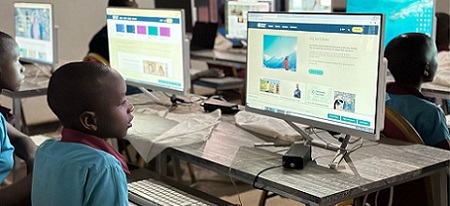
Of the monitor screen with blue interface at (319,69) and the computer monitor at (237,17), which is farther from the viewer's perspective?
the computer monitor at (237,17)

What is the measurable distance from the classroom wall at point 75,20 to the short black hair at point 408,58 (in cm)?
134

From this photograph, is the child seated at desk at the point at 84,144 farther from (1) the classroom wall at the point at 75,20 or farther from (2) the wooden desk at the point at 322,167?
(1) the classroom wall at the point at 75,20

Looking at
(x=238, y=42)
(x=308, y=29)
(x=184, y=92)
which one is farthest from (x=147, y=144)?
(x=238, y=42)

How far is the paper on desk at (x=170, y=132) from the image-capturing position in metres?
2.19

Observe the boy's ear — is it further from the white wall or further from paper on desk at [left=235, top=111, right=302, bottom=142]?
the white wall

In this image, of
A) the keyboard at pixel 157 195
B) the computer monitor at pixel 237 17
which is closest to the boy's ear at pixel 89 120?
the keyboard at pixel 157 195

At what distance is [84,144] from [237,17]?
3.63 m

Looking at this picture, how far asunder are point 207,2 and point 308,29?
386 cm

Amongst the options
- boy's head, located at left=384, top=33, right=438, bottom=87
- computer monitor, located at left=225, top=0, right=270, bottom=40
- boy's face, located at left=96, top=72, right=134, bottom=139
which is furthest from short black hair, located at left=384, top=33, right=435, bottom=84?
computer monitor, located at left=225, top=0, right=270, bottom=40

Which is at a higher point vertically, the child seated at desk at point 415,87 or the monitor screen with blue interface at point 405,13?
the monitor screen with blue interface at point 405,13

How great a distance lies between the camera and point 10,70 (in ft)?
7.23

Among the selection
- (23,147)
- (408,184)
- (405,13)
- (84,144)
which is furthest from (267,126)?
(405,13)

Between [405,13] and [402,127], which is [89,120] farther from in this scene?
[405,13]

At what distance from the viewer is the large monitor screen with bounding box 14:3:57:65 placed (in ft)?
12.1
